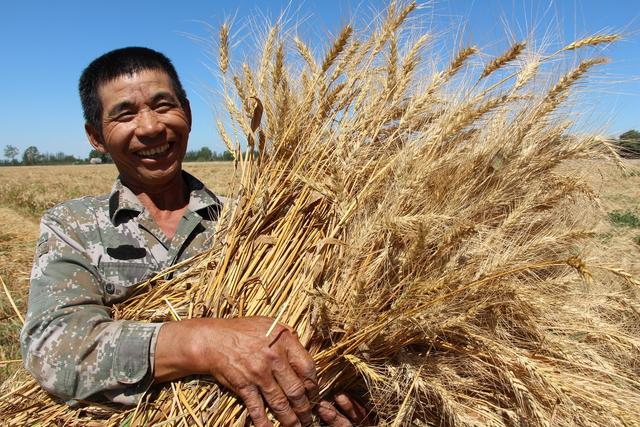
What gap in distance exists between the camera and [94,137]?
80.3 inches

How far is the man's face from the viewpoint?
1818 millimetres

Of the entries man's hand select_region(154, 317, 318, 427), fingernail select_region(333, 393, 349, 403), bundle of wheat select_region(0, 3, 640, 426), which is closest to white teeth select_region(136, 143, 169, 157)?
bundle of wheat select_region(0, 3, 640, 426)

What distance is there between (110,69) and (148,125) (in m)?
0.26

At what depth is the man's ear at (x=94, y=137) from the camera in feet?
6.54

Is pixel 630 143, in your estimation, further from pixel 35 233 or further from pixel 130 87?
pixel 35 233

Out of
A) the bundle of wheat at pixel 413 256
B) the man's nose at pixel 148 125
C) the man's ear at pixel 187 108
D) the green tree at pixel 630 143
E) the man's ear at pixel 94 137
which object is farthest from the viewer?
the man's ear at pixel 187 108

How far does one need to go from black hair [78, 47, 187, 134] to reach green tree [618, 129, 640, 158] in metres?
1.58

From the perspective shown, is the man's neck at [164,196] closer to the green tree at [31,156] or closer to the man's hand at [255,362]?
the man's hand at [255,362]

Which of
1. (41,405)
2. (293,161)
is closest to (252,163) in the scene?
(293,161)

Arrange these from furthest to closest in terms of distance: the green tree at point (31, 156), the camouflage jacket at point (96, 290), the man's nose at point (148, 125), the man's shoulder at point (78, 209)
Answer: the green tree at point (31, 156)
the man's nose at point (148, 125)
the man's shoulder at point (78, 209)
the camouflage jacket at point (96, 290)

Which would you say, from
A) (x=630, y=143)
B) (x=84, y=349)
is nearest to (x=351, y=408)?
(x=84, y=349)

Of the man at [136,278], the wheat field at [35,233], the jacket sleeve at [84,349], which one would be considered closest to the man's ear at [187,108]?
the man at [136,278]

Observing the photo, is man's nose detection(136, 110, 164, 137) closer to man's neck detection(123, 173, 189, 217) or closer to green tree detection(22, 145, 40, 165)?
man's neck detection(123, 173, 189, 217)

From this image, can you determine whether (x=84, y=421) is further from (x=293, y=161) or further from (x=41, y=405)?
(x=293, y=161)
